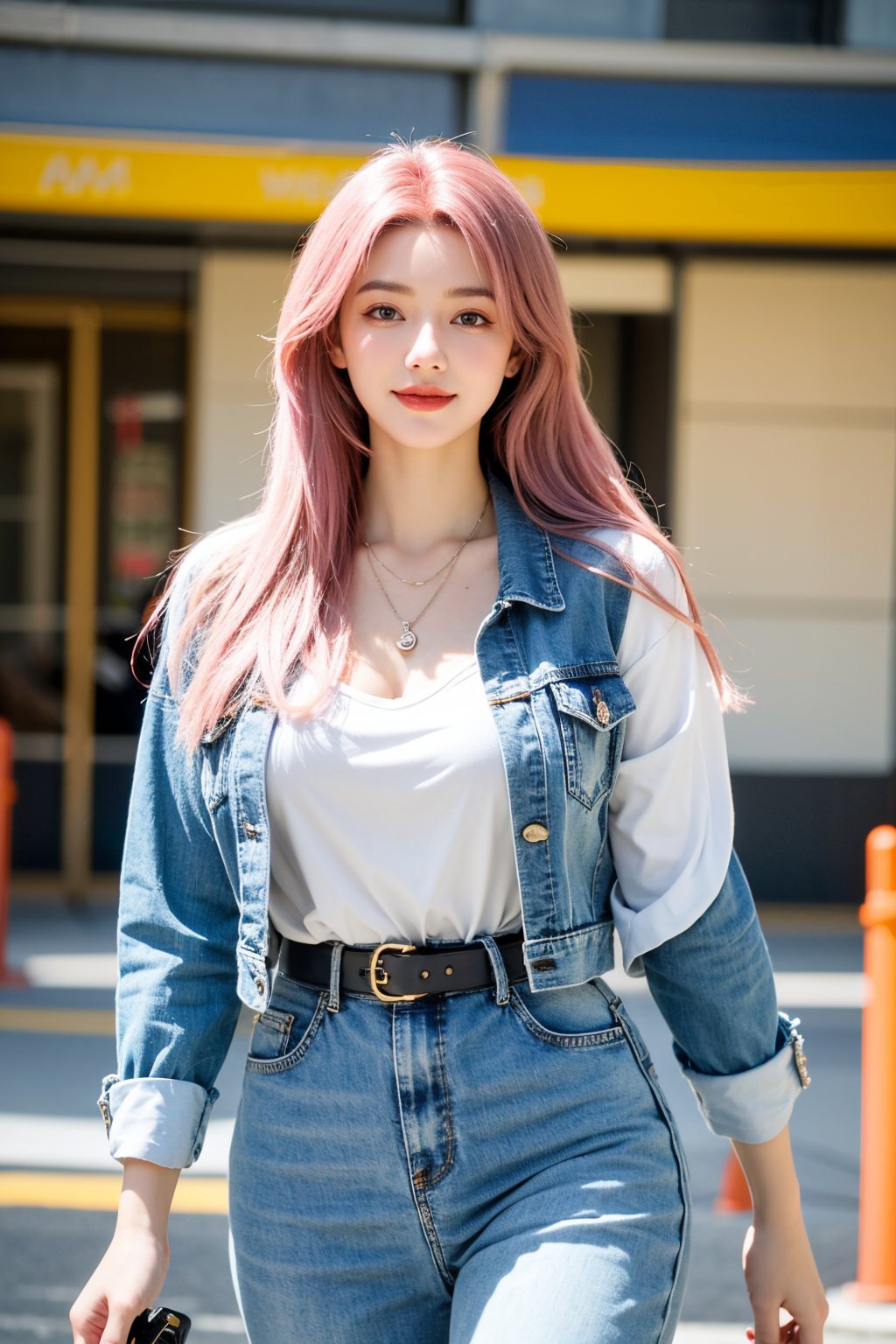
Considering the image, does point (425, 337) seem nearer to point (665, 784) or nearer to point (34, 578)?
point (665, 784)

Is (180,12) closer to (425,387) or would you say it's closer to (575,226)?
(575,226)

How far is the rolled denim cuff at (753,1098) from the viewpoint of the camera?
1.98 meters

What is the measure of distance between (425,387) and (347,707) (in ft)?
1.33

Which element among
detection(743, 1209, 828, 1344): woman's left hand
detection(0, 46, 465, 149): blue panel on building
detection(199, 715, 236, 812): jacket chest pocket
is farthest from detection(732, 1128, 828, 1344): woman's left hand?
detection(0, 46, 465, 149): blue panel on building

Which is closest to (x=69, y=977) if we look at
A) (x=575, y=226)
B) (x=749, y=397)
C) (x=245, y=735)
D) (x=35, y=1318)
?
(x=35, y=1318)

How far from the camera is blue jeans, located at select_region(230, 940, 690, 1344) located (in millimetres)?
1835

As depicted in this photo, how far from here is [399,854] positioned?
192cm

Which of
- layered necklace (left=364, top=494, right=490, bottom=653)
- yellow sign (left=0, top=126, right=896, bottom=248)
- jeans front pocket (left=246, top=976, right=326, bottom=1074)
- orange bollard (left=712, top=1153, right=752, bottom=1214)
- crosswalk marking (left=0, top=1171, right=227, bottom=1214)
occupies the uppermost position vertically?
yellow sign (left=0, top=126, right=896, bottom=248)

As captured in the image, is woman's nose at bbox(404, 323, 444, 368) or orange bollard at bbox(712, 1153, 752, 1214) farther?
orange bollard at bbox(712, 1153, 752, 1214)

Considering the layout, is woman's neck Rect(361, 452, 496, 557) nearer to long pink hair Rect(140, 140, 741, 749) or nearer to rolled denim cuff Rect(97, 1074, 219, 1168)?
long pink hair Rect(140, 140, 741, 749)

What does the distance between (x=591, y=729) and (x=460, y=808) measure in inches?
7.3

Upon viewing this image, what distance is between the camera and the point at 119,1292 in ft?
6.09

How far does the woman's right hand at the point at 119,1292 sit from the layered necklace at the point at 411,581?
29.9 inches

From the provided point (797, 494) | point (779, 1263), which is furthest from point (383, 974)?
point (797, 494)
